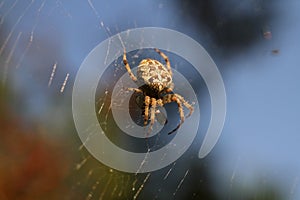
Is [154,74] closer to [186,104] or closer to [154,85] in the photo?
[154,85]

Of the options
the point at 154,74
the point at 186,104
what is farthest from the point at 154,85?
the point at 186,104

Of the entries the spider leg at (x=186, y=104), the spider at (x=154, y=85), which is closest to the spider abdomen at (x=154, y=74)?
the spider at (x=154, y=85)

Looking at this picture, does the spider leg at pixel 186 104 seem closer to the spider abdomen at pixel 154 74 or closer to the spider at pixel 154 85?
the spider at pixel 154 85

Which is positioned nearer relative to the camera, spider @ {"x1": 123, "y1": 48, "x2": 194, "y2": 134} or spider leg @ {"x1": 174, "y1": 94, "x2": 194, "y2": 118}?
spider @ {"x1": 123, "y1": 48, "x2": 194, "y2": 134}

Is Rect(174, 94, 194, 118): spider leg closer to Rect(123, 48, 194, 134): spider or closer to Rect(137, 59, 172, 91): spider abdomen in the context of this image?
Rect(123, 48, 194, 134): spider

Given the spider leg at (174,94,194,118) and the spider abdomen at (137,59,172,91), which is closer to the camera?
the spider abdomen at (137,59,172,91)

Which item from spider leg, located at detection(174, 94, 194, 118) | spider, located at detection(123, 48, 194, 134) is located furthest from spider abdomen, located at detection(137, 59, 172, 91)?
spider leg, located at detection(174, 94, 194, 118)

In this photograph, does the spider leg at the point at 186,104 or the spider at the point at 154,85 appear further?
the spider leg at the point at 186,104
